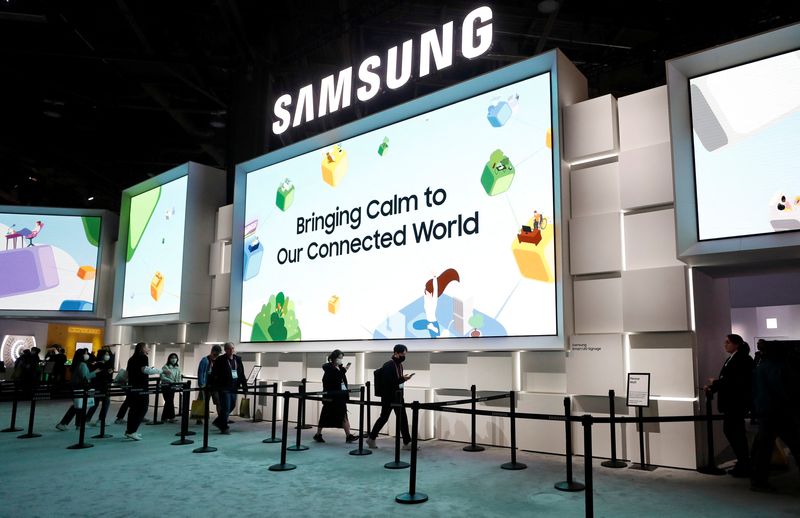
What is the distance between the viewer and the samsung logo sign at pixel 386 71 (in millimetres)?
9438

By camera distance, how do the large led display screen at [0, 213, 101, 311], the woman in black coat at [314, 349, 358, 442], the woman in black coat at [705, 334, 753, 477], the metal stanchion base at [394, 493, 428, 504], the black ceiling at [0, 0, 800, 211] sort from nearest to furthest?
1. the metal stanchion base at [394, 493, 428, 504]
2. the woman in black coat at [705, 334, 753, 477]
3. the woman in black coat at [314, 349, 358, 442]
4. the black ceiling at [0, 0, 800, 211]
5. the large led display screen at [0, 213, 101, 311]

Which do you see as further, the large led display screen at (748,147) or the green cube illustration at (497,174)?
the green cube illustration at (497,174)

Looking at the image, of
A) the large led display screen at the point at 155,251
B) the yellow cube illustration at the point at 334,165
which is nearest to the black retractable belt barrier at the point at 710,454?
the yellow cube illustration at the point at 334,165

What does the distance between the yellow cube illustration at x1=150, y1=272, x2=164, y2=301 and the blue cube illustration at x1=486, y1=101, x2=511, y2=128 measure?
29.5 ft

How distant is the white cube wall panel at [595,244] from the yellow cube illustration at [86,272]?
14309 mm

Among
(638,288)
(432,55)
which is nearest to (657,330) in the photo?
(638,288)

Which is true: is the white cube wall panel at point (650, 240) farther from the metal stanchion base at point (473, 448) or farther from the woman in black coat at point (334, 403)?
the woman in black coat at point (334, 403)

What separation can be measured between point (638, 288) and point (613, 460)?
2013 mm

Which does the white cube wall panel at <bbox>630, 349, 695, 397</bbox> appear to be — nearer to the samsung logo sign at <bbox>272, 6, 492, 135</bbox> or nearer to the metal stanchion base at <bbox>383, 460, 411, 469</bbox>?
the metal stanchion base at <bbox>383, 460, 411, 469</bbox>

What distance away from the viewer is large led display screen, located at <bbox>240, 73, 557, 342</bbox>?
784 cm

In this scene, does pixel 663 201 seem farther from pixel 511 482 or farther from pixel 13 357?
pixel 13 357

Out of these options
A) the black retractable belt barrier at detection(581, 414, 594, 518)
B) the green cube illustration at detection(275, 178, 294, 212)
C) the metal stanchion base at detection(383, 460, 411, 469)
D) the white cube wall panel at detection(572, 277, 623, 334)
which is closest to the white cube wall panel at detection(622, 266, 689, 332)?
the white cube wall panel at detection(572, 277, 623, 334)

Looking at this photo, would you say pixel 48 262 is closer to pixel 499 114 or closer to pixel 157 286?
pixel 157 286

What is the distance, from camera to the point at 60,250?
1656 centimetres
